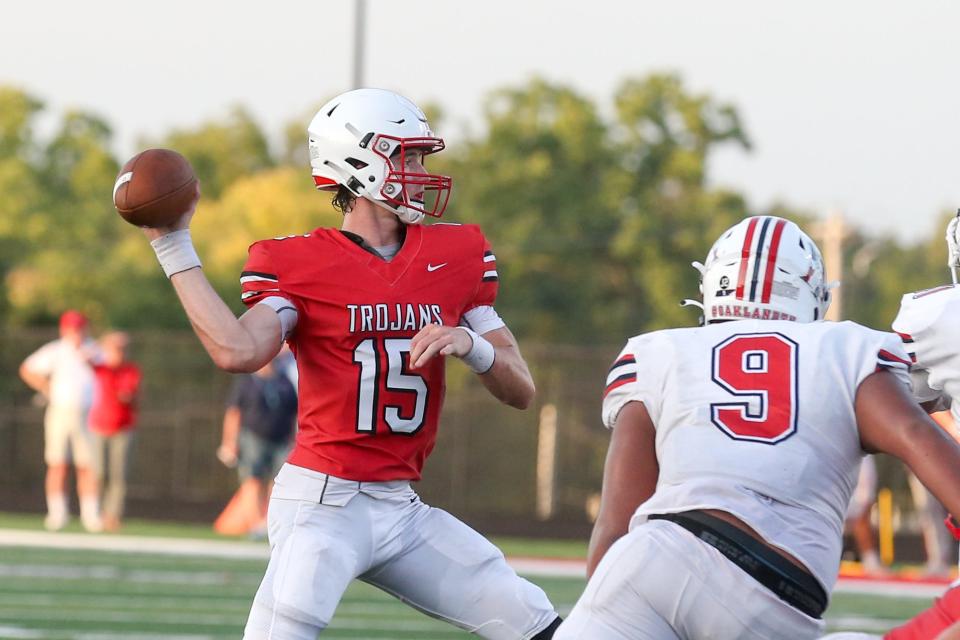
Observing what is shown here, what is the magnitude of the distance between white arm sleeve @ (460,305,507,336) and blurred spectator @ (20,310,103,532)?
9526mm

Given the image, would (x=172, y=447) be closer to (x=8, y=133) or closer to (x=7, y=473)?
(x=7, y=473)

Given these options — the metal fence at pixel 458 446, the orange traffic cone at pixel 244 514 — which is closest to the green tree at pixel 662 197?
the metal fence at pixel 458 446

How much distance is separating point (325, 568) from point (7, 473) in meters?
17.6

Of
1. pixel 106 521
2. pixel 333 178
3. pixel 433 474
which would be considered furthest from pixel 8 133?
pixel 333 178

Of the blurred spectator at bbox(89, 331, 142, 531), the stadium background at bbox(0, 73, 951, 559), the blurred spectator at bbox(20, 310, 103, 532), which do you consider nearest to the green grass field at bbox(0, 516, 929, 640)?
the blurred spectator at bbox(20, 310, 103, 532)

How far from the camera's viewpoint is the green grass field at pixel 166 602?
7352mm

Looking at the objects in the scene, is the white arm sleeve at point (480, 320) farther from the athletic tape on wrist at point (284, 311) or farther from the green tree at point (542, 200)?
the green tree at point (542, 200)

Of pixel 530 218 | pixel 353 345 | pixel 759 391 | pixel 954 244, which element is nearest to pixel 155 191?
pixel 353 345

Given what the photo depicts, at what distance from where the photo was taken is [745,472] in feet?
9.86

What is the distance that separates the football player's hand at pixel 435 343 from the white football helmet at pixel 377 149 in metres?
0.47

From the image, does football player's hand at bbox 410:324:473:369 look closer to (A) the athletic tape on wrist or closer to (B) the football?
(A) the athletic tape on wrist

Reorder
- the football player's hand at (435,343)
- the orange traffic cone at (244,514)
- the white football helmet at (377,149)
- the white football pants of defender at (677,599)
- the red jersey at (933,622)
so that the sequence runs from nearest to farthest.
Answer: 1. the red jersey at (933,622)
2. the white football pants of defender at (677,599)
3. the football player's hand at (435,343)
4. the white football helmet at (377,149)
5. the orange traffic cone at (244,514)

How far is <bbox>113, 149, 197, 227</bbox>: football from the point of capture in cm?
374

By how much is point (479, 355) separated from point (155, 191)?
0.84 meters
